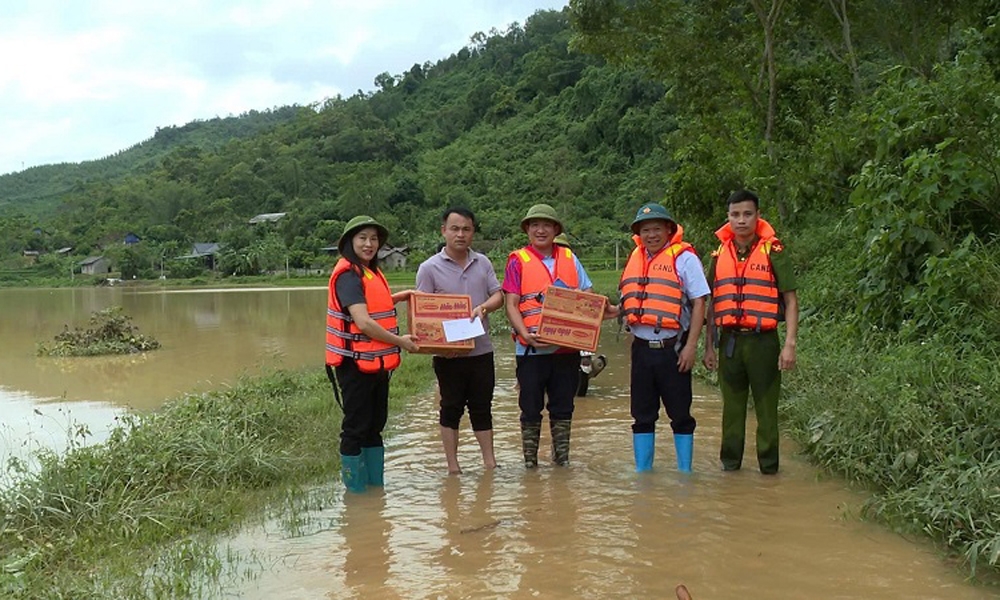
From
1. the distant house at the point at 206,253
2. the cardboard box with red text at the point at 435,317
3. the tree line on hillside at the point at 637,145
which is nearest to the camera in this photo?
the cardboard box with red text at the point at 435,317

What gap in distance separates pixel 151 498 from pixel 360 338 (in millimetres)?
1627

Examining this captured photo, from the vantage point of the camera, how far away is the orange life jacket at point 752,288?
4930 mm

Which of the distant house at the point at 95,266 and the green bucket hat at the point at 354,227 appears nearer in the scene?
the green bucket hat at the point at 354,227

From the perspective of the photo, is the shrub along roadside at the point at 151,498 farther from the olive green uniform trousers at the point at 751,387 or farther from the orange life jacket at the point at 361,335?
the olive green uniform trousers at the point at 751,387

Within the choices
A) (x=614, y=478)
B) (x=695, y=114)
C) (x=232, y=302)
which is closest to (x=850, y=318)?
(x=614, y=478)

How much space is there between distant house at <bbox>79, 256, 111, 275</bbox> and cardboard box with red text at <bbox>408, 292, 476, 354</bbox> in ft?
250

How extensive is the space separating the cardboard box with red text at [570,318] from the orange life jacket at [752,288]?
2.64 feet

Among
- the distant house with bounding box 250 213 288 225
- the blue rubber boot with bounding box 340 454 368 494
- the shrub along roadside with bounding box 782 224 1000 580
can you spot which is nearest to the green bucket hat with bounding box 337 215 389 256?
the blue rubber boot with bounding box 340 454 368 494

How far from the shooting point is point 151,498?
188 inches

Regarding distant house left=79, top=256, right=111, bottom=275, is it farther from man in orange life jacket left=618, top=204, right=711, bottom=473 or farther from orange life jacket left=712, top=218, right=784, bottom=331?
orange life jacket left=712, top=218, right=784, bottom=331

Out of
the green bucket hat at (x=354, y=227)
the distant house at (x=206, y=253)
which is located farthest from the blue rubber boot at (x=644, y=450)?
the distant house at (x=206, y=253)

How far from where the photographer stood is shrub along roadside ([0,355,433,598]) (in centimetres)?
361

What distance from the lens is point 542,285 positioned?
5.24 m

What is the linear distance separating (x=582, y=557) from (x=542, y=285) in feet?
6.72
